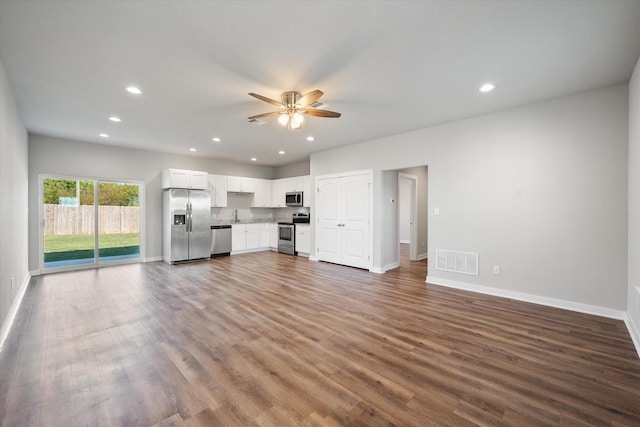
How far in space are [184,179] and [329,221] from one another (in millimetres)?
3824

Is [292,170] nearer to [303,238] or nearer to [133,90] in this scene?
[303,238]

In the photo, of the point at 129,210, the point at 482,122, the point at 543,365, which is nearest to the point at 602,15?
the point at 482,122

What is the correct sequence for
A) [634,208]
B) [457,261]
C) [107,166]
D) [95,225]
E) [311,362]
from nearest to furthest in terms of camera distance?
1. [311,362]
2. [634,208]
3. [457,261]
4. [95,225]
5. [107,166]

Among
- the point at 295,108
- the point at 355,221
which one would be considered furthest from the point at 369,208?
the point at 295,108

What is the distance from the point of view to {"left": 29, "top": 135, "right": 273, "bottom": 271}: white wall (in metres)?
5.30

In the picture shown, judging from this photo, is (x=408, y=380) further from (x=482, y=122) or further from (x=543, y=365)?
(x=482, y=122)

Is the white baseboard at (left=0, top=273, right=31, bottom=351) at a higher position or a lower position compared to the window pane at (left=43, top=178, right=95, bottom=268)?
lower

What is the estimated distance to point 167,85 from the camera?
10.6 feet

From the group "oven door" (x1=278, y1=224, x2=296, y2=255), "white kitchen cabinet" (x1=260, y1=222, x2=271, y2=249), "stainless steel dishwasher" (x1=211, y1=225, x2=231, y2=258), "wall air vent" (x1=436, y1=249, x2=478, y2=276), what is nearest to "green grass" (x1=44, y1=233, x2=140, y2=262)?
"stainless steel dishwasher" (x1=211, y1=225, x2=231, y2=258)

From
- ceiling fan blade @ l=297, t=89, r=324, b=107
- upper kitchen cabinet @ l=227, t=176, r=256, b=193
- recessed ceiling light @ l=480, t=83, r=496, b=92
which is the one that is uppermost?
recessed ceiling light @ l=480, t=83, r=496, b=92

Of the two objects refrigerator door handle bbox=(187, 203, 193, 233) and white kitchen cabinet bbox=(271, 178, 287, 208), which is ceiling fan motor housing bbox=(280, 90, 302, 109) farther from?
white kitchen cabinet bbox=(271, 178, 287, 208)

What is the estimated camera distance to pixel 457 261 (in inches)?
176

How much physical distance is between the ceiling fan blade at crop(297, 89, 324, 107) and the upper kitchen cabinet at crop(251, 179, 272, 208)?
219 inches

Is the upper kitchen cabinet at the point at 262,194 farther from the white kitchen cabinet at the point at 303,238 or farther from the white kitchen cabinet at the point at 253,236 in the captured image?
the white kitchen cabinet at the point at 303,238
